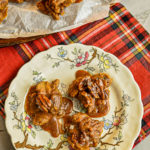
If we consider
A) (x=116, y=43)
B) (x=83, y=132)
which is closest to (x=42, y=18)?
(x=116, y=43)

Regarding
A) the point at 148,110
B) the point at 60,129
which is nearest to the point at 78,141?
the point at 60,129

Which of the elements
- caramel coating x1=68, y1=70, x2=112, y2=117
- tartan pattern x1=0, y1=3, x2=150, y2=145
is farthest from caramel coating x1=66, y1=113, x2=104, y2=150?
tartan pattern x1=0, y1=3, x2=150, y2=145

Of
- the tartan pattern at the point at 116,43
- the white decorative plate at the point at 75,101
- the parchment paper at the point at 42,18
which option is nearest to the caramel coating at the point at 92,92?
the white decorative plate at the point at 75,101

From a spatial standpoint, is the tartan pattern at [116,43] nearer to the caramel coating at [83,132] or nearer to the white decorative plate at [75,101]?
the white decorative plate at [75,101]

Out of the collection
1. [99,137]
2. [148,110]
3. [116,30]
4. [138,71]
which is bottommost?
[99,137]

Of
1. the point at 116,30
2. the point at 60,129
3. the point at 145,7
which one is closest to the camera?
the point at 60,129

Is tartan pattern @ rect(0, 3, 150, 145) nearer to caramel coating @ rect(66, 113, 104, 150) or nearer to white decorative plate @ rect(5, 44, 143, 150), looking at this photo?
white decorative plate @ rect(5, 44, 143, 150)

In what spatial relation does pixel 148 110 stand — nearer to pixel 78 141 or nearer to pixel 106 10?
pixel 78 141
